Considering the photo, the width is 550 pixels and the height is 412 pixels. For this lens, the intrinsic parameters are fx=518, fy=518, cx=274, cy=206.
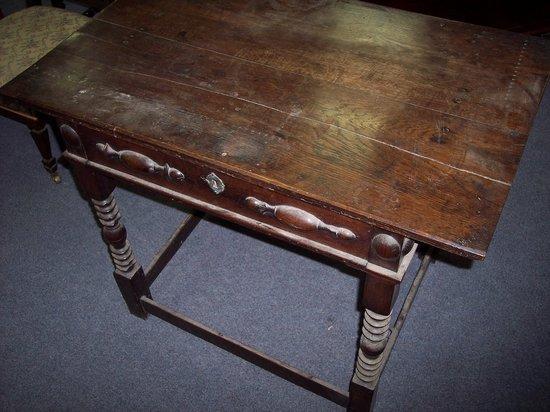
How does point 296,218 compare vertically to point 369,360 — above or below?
above

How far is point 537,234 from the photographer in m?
2.13

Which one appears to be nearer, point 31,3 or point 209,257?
point 209,257

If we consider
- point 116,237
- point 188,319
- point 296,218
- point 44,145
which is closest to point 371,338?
point 296,218

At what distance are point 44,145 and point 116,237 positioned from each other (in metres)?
0.88

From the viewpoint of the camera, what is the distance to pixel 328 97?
127 centimetres

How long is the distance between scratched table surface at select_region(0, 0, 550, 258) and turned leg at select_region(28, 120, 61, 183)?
2.55ft

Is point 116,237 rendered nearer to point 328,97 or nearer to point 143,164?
point 143,164

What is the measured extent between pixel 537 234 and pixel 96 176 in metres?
1.73

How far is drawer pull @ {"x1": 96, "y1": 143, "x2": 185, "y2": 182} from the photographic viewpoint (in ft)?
4.09

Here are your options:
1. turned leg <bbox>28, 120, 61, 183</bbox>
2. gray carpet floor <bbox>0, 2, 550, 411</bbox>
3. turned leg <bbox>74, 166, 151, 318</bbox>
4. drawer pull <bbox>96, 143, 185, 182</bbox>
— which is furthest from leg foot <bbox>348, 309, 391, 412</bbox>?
turned leg <bbox>28, 120, 61, 183</bbox>

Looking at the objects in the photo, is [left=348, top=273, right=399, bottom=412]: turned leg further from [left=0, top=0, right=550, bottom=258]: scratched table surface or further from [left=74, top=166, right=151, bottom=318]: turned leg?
[left=74, top=166, right=151, bottom=318]: turned leg

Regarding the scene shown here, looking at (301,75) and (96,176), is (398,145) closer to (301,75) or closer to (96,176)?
(301,75)

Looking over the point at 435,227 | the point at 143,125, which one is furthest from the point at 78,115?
the point at 435,227

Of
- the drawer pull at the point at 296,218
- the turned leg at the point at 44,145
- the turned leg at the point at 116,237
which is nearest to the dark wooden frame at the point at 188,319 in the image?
the turned leg at the point at 116,237
